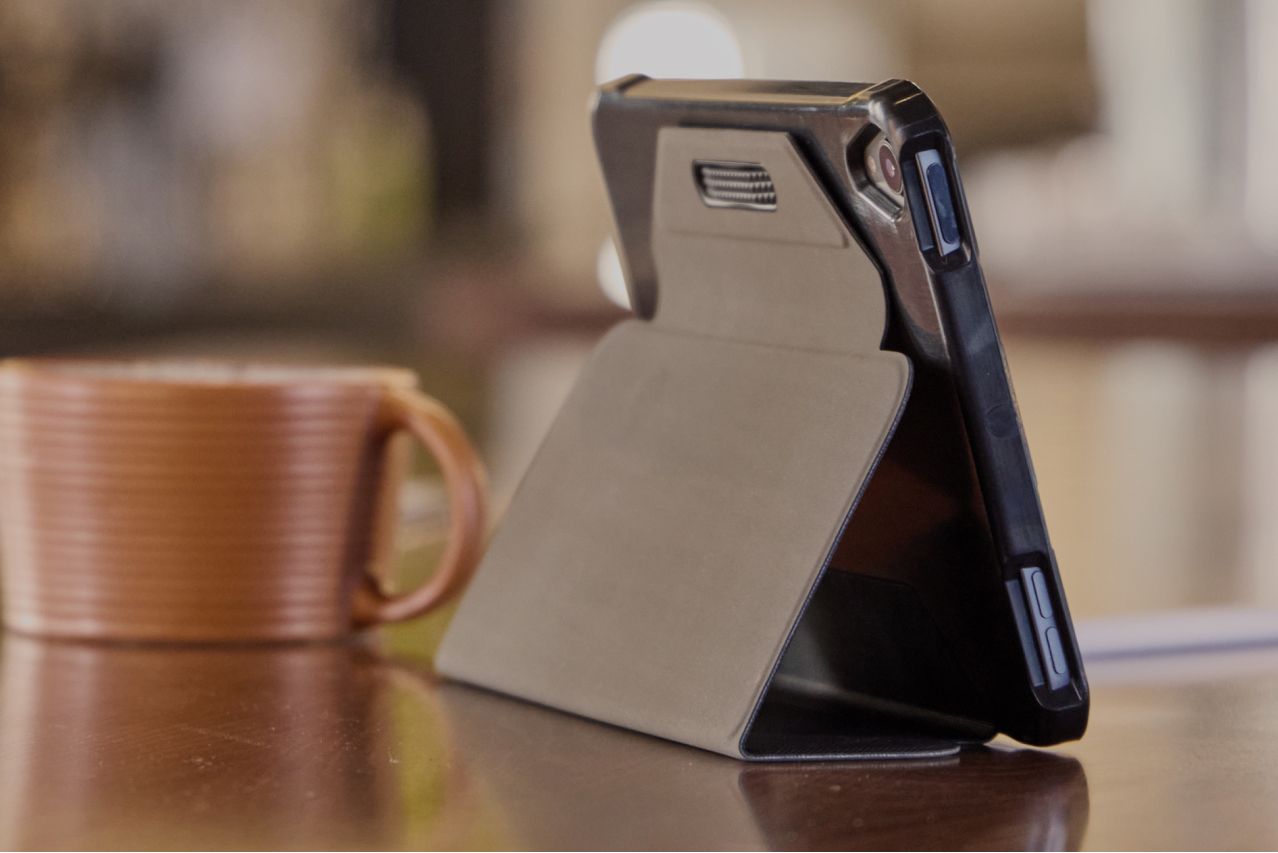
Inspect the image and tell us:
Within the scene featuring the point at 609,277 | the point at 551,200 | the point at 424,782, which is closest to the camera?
the point at 424,782

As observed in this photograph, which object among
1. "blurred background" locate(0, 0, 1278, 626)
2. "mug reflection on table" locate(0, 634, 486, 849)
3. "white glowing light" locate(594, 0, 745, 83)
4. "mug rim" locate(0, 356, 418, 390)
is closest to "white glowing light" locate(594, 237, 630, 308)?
"blurred background" locate(0, 0, 1278, 626)

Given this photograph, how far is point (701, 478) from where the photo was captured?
1.50 ft

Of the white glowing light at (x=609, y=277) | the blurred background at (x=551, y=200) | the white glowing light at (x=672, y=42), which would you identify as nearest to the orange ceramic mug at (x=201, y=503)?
the blurred background at (x=551, y=200)

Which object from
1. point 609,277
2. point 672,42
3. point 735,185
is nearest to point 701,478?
point 735,185

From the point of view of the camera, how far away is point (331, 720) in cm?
45

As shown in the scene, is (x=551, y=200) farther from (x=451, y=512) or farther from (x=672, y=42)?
(x=451, y=512)

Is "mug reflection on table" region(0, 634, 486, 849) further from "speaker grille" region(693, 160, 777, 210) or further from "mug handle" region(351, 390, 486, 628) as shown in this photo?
"speaker grille" region(693, 160, 777, 210)

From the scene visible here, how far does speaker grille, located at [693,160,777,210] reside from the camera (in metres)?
0.45

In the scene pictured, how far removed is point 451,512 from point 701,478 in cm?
14

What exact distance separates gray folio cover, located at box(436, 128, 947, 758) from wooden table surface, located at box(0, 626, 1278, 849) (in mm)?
14

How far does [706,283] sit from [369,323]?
13.0ft

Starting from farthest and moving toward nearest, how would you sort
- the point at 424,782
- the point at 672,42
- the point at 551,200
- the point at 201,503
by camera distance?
the point at 672,42
the point at 551,200
the point at 201,503
the point at 424,782

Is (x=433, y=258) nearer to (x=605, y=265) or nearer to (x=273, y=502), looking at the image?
(x=605, y=265)

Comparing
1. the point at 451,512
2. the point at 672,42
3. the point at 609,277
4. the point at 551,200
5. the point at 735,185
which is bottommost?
the point at 551,200
